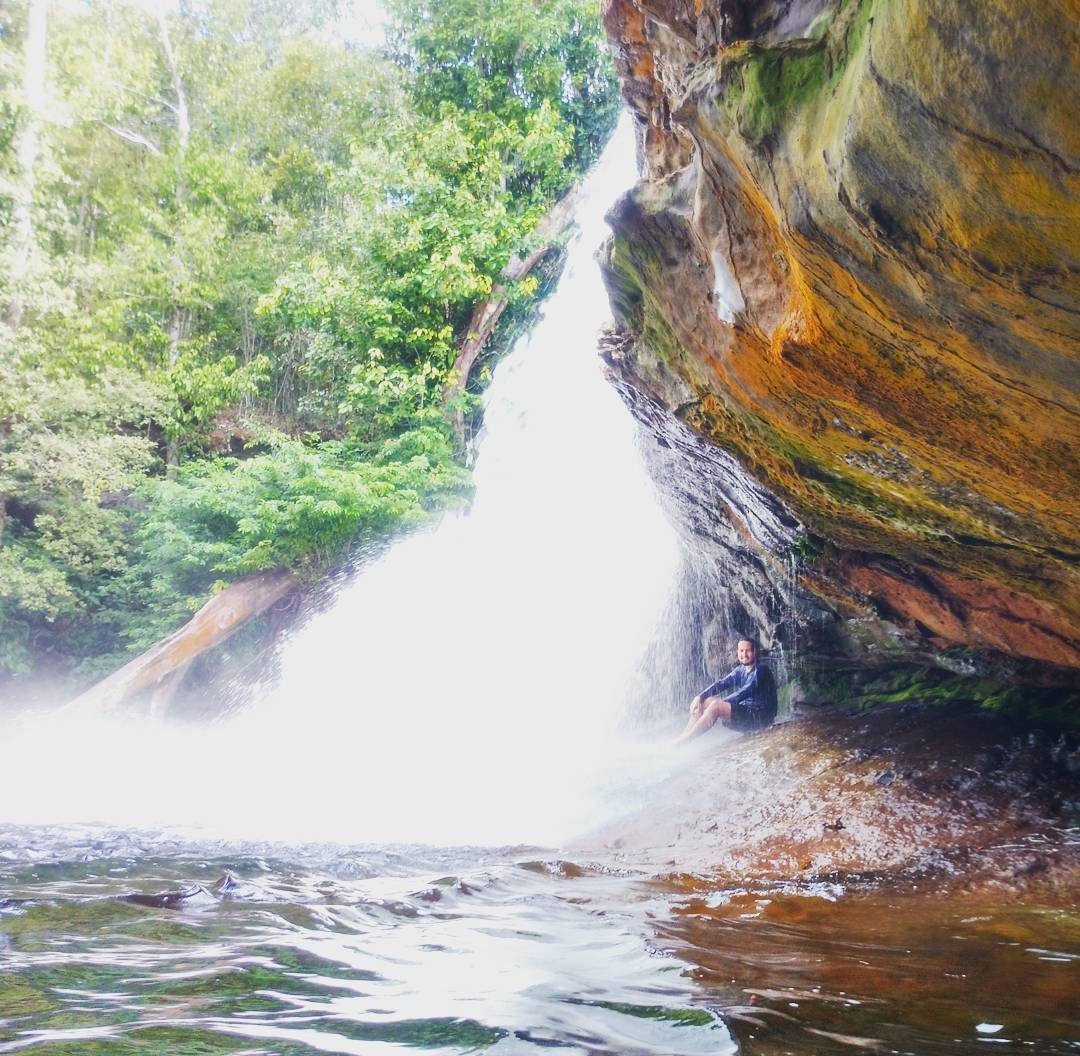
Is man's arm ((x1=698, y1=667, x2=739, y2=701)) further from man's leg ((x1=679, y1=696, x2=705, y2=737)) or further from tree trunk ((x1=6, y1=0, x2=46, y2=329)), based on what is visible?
tree trunk ((x1=6, y1=0, x2=46, y2=329))

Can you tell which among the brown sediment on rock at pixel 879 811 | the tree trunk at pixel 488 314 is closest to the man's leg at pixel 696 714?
the brown sediment on rock at pixel 879 811

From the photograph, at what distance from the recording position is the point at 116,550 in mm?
18000

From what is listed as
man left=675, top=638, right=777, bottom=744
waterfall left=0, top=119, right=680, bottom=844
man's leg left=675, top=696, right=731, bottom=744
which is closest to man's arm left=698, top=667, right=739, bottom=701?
man left=675, top=638, right=777, bottom=744

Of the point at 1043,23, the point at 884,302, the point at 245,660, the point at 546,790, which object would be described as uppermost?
the point at 1043,23

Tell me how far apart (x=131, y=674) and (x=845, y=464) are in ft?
40.3

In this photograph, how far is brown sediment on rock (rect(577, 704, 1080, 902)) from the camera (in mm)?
4500

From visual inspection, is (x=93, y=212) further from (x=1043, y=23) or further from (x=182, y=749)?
(x=1043, y=23)

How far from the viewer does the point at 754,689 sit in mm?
8531

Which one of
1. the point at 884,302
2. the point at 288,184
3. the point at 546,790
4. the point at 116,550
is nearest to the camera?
the point at 884,302

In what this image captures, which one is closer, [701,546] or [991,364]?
[991,364]

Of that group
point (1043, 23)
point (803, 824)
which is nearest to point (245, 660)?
point (803, 824)

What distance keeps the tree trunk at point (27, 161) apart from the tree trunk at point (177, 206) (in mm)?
4097

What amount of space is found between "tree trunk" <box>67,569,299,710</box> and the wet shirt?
9.23m

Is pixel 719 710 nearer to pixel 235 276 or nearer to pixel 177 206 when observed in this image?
pixel 235 276
